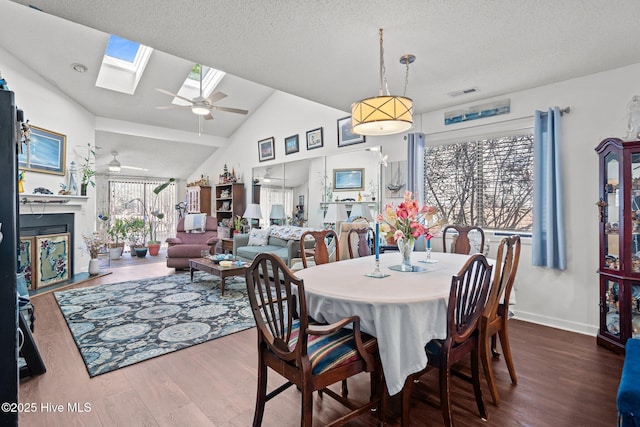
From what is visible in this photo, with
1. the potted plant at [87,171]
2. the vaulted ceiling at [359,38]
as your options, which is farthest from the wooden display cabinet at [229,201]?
the vaulted ceiling at [359,38]

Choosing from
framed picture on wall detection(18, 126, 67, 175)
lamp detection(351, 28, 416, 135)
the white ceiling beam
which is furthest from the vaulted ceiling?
the white ceiling beam

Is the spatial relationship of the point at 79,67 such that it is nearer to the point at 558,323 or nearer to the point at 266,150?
the point at 266,150

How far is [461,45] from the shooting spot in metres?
2.56

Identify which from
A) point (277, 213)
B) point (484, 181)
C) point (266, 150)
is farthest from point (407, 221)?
point (266, 150)

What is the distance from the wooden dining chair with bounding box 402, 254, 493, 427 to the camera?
5.11 feet

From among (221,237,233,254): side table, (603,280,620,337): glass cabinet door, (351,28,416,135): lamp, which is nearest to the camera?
(351,28,416,135): lamp

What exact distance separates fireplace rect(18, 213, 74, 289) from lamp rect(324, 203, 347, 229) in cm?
401

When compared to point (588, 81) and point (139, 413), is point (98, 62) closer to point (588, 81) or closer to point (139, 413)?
point (139, 413)

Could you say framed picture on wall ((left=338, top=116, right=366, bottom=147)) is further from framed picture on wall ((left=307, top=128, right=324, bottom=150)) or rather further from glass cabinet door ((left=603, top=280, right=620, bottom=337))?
glass cabinet door ((left=603, top=280, right=620, bottom=337))

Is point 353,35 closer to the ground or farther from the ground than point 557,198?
farther from the ground

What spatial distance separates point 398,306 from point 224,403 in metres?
1.25

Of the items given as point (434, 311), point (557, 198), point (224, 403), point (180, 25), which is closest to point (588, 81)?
point (557, 198)

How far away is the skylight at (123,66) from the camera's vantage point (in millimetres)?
4890

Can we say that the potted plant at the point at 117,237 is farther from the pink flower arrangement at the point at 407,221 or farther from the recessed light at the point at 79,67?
the pink flower arrangement at the point at 407,221
